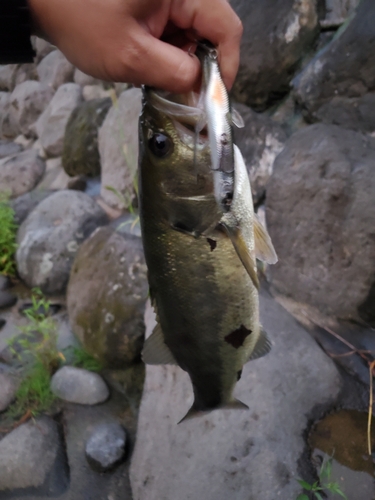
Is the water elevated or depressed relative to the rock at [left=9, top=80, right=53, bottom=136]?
elevated

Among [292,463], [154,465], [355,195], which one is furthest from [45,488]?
[355,195]

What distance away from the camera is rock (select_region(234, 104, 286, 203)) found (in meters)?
2.99

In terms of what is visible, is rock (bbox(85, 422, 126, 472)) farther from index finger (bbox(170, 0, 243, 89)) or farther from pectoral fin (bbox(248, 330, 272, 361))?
index finger (bbox(170, 0, 243, 89))

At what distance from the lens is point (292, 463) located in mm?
2016

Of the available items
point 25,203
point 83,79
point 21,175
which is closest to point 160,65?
point 25,203

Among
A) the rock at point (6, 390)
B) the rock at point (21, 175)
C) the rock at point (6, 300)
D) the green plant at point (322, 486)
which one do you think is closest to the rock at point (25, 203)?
the rock at point (21, 175)

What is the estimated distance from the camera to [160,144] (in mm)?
1172

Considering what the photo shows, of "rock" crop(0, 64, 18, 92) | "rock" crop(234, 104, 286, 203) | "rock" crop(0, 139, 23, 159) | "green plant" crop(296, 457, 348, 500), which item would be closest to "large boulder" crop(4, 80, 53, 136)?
"rock" crop(0, 139, 23, 159)

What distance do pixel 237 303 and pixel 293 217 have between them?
1.36 meters

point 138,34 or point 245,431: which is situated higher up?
point 138,34

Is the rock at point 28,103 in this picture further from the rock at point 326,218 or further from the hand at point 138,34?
the hand at point 138,34

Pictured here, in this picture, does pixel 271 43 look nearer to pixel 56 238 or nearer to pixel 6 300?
pixel 56 238

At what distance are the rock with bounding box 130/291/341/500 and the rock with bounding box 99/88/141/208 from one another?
7.91 feet

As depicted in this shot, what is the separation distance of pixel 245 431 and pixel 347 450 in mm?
530
